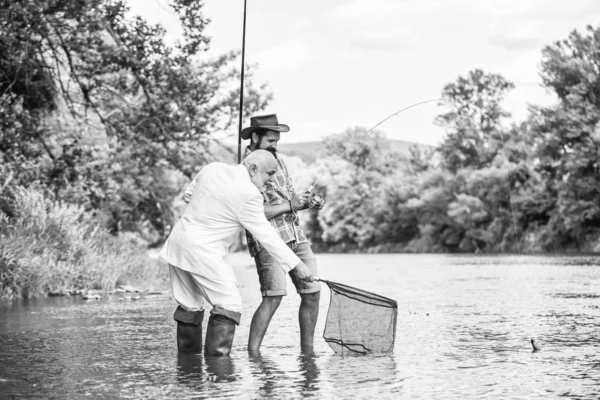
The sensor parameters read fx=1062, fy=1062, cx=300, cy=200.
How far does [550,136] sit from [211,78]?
33.9m

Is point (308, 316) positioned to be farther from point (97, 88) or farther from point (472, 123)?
point (472, 123)

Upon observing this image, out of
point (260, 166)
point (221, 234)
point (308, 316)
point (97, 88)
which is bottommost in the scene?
point (308, 316)

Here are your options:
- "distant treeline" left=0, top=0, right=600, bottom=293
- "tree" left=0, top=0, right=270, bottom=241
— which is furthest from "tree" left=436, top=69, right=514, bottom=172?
"tree" left=0, top=0, right=270, bottom=241

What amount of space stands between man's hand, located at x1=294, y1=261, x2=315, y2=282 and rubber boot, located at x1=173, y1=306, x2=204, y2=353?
915 millimetres

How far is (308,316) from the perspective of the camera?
8703 mm

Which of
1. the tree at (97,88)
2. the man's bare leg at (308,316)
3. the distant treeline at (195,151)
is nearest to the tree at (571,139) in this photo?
the distant treeline at (195,151)

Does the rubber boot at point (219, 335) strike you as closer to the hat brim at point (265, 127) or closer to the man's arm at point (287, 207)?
the man's arm at point (287, 207)

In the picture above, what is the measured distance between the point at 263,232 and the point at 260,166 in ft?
1.76

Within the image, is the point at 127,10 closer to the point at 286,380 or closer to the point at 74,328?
the point at 74,328

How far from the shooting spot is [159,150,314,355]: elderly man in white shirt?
316 inches

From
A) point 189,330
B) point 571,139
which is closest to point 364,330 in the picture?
point 189,330

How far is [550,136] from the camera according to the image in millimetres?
57594

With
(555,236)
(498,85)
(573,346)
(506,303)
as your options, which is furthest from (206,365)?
(498,85)

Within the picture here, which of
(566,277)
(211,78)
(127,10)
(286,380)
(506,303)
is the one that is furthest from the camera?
(211,78)
